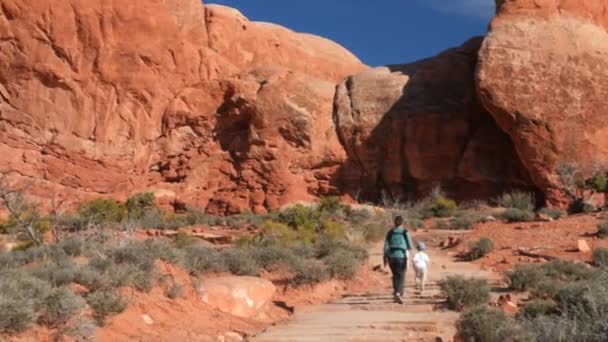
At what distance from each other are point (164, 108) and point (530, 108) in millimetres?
16919

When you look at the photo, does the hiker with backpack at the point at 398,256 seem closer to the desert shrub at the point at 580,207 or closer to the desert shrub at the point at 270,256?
the desert shrub at the point at 270,256

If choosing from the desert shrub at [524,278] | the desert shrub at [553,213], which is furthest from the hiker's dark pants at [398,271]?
the desert shrub at [553,213]

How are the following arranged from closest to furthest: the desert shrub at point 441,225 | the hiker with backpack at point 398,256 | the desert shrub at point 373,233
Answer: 1. the hiker with backpack at point 398,256
2. the desert shrub at point 373,233
3. the desert shrub at point 441,225

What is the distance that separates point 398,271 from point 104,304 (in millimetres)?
4657

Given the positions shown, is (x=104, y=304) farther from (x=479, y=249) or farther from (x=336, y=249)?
(x=479, y=249)

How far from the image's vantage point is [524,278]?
37.1ft

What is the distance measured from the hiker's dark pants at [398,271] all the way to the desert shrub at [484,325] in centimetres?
300

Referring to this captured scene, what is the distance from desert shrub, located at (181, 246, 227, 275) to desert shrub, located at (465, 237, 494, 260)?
6506mm

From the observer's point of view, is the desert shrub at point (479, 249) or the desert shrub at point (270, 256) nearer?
the desert shrub at point (270, 256)

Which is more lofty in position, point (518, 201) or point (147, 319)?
point (518, 201)

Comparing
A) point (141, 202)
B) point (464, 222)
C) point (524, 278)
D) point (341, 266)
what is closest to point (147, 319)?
point (341, 266)

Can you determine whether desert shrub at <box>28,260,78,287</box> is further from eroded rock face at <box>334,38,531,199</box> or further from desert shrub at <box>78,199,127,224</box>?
eroded rock face at <box>334,38,531,199</box>

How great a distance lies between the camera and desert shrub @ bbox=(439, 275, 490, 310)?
32.6ft

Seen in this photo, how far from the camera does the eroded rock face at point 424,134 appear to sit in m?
32.3
